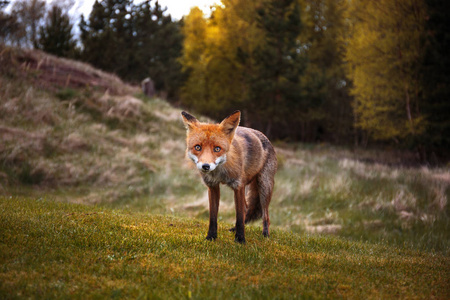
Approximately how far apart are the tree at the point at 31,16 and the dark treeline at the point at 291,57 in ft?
0.24

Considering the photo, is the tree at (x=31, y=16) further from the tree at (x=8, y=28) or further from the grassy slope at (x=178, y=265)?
the grassy slope at (x=178, y=265)

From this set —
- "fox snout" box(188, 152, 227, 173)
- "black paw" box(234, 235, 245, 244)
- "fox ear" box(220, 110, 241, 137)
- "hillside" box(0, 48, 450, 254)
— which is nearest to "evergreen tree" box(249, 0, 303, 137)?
"hillside" box(0, 48, 450, 254)

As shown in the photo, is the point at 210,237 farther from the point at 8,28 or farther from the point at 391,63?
the point at 8,28

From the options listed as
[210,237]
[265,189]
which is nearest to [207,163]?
[210,237]

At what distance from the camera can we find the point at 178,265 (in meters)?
3.70

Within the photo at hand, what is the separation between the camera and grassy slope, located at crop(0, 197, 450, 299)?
306 centimetres

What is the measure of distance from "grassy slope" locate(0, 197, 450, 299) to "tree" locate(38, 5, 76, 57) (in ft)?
75.5

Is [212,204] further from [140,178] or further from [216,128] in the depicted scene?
[140,178]

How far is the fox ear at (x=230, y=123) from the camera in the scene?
185 inches

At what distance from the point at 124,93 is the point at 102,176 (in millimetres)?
11748

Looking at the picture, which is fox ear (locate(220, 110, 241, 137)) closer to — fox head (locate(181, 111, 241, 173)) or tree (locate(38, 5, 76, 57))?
fox head (locate(181, 111, 241, 173))

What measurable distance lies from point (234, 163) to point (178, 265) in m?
1.70

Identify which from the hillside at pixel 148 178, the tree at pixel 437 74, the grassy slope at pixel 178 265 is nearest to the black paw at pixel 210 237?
the grassy slope at pixel 178 265

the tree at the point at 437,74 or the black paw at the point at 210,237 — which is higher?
the tree at the point at 437,74
